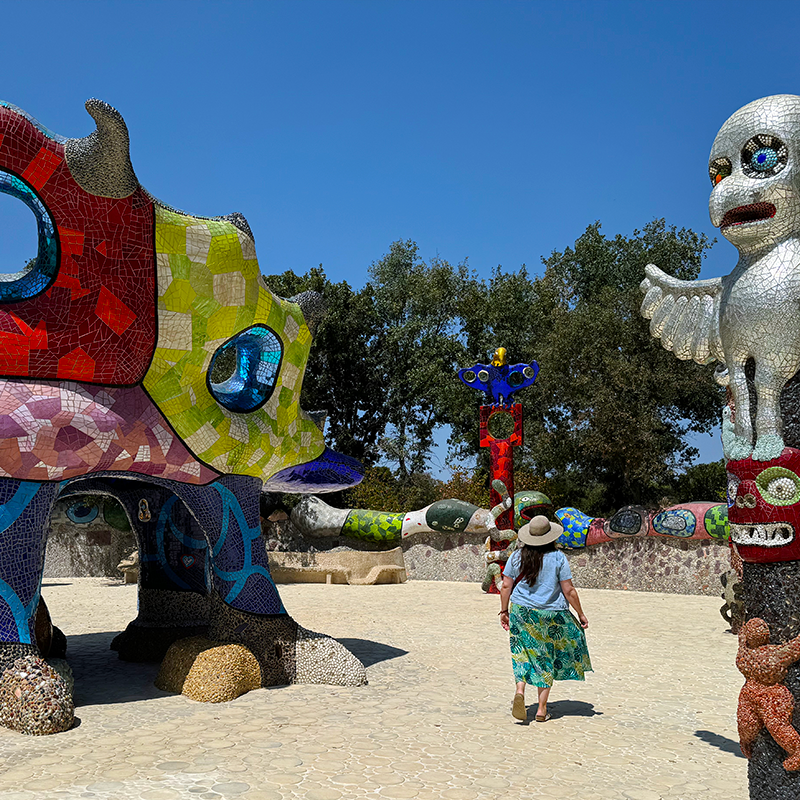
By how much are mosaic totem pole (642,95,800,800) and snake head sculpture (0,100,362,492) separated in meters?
3.94

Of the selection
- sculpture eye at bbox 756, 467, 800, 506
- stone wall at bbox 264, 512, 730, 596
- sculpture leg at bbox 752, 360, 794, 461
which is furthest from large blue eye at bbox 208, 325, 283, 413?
stone wall at bbox 264, 512, 730, 596

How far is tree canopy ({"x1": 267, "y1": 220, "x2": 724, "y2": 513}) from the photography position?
1980 cm

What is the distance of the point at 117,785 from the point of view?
4445mm

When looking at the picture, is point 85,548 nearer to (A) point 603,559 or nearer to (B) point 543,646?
(A) point 603,559

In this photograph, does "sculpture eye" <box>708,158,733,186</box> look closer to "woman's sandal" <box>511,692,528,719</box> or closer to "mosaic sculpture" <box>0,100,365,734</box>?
"woman's sandal" <box>511,692,528,719</box>

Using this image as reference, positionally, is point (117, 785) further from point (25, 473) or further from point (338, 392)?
point (338, 392)

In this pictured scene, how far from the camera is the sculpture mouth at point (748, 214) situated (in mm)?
3992

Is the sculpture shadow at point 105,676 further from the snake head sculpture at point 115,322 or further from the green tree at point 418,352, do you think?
the green tree at point 418,352

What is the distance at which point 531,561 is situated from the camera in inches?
240

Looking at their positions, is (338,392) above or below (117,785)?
above

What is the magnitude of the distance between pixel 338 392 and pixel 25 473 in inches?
819

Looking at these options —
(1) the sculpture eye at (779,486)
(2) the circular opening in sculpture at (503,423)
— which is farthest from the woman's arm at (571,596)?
(2) the circular opening in sculpture at (503,423)

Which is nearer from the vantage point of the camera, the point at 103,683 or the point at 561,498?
the point at 103,683

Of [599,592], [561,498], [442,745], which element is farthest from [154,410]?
[561,498]
